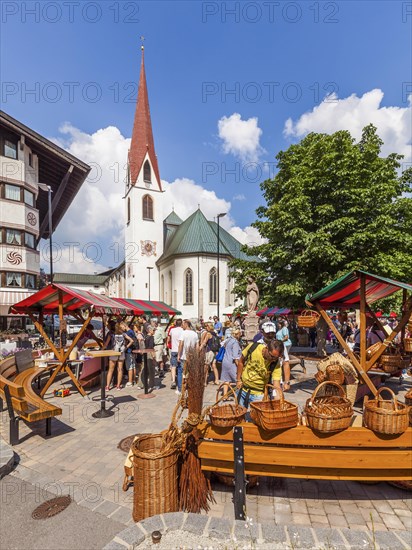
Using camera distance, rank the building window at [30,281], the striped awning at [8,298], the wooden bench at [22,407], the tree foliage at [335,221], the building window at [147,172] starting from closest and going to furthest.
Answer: the wooden bench at [22,407], the tree foliage at [335,221], the striped awning at [8,298], the building window at [30,281], the building window at [147,172]

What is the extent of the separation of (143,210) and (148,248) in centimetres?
554

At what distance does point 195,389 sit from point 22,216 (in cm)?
2249

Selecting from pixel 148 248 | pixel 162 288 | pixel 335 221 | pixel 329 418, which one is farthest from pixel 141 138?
pixel 329 418

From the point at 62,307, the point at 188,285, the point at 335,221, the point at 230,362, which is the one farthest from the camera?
the point at 188,285

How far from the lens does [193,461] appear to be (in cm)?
344

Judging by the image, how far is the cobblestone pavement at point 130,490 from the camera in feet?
10.9

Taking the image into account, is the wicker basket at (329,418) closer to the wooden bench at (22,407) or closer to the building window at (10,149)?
the wooden bench at (22,407)

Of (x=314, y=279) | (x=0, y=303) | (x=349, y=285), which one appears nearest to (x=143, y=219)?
(x=0, y=303)

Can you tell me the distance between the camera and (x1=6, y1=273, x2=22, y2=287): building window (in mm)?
20547

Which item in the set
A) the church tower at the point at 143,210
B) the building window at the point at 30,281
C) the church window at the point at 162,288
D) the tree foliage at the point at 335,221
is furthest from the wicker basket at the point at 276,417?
the church window at the point at 162,288

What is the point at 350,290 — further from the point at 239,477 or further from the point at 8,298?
the point at 8,298

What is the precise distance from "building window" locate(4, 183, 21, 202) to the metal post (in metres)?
23.2

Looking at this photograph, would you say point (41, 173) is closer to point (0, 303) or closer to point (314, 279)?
point (0, 303)

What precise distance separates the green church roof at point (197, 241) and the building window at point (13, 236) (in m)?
21.3
